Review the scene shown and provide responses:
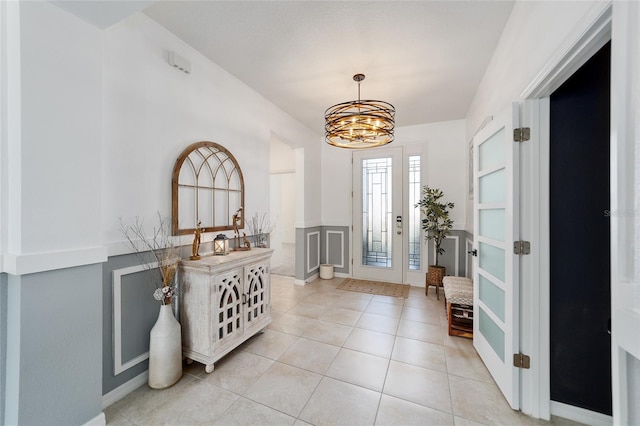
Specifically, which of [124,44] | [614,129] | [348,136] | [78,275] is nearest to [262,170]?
[348,136]

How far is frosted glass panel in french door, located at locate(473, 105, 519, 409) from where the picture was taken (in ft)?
5.50

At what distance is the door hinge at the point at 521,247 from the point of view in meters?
1.64

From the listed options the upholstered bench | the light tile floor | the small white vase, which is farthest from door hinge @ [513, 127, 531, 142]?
the small white vase

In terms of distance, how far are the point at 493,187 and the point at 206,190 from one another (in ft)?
8.31

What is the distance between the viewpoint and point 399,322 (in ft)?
9.67

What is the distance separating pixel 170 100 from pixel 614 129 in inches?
105

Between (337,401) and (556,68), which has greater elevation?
(556,68)

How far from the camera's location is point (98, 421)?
4.83 ft

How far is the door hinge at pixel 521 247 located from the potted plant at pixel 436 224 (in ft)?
7.50

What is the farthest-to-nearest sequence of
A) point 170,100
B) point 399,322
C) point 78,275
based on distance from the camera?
1. point 399,322
2. point 170,100
3. point 78,275

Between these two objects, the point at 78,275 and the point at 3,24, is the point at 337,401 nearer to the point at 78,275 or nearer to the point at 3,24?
the point at 78,275

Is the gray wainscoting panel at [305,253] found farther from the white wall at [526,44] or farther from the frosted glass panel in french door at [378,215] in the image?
the white wall at [526,44]

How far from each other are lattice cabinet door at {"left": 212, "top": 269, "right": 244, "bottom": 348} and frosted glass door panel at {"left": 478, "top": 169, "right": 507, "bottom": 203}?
2222mm

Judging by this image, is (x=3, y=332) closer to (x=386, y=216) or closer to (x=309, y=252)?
(x=309, y=252)
